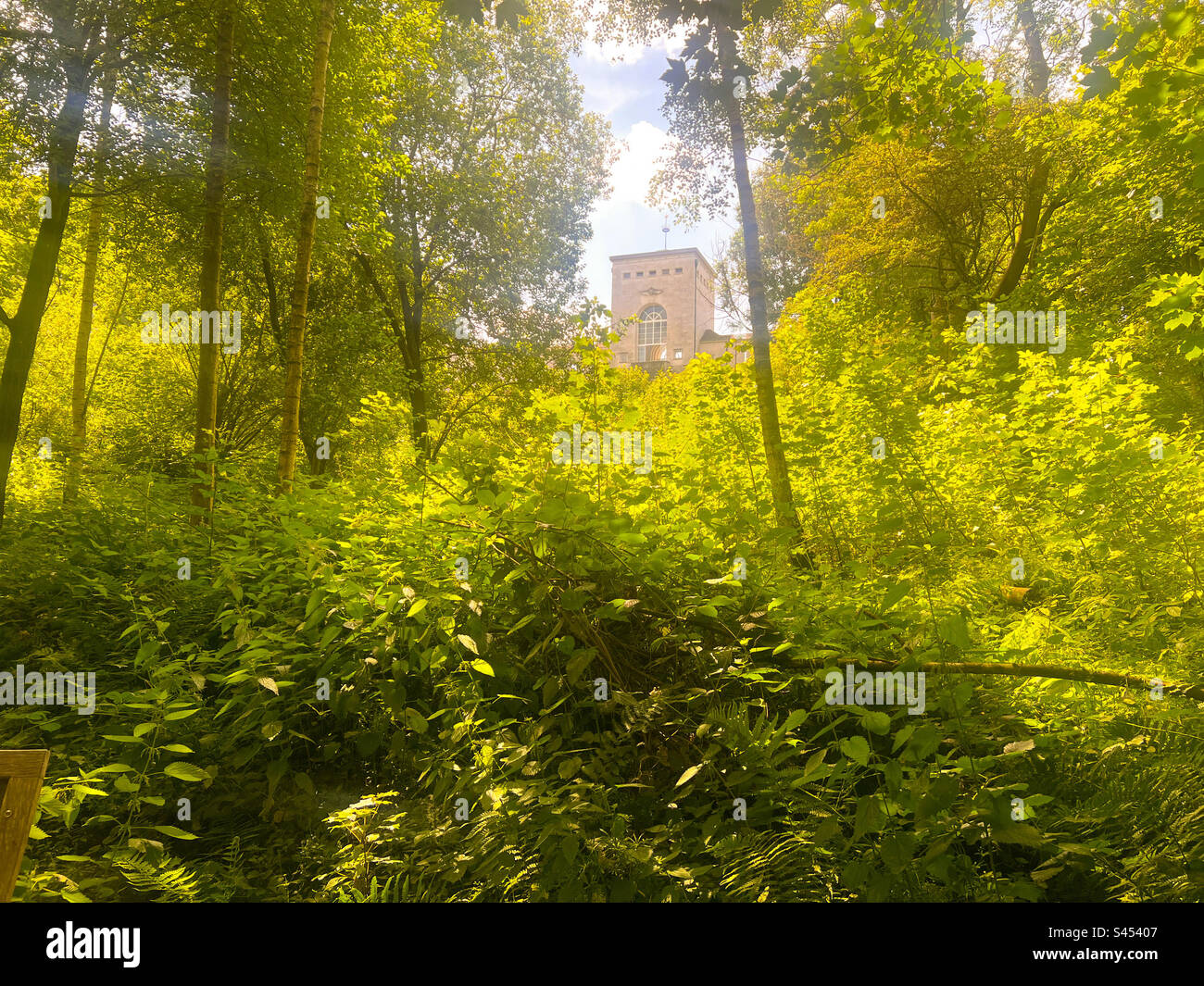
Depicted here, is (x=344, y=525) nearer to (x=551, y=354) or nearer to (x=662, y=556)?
(x=662, y=556)

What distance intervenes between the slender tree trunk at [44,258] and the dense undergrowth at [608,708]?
394 centimetres

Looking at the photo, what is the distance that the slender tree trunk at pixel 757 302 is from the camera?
6.29m

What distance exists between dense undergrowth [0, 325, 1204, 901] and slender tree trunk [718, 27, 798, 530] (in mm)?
1901

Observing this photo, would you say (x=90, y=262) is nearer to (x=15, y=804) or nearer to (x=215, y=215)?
(x=215, y=215)

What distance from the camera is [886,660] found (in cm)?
261

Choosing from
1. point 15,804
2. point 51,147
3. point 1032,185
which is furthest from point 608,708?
point 1032,185

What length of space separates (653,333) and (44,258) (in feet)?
47.6

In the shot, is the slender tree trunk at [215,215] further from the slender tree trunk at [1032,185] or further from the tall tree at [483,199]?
the slender tree trunk at [1032,185]

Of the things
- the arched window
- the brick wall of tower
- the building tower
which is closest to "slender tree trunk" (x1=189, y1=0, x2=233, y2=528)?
the building tower

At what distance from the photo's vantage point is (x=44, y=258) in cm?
Answer: 752

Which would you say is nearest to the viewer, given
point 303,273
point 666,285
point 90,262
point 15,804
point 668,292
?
point 15,804

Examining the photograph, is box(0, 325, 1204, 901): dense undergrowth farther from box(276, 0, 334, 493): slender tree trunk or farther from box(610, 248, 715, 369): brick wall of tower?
box(610, 248, 715, 369): brick wall of tower

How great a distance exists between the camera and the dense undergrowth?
6.37ft
